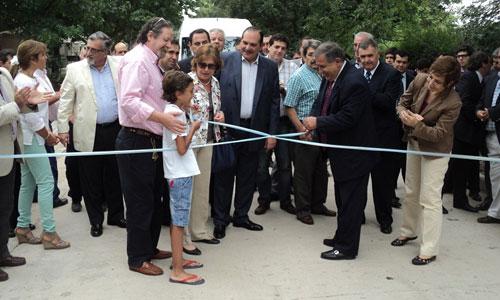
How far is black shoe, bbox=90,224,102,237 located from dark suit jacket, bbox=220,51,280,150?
5.43ft

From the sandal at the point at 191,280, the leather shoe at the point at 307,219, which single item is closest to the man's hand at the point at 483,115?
the leather shoe at the point at 307,219

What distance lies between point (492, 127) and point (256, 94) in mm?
2747

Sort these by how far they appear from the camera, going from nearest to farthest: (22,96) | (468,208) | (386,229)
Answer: (22,96), (386,229), (468,208)

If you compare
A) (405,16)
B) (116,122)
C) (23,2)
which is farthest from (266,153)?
(23,2)

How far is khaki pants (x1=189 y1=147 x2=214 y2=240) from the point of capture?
459cm

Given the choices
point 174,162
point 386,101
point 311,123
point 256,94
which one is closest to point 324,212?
point 386,101

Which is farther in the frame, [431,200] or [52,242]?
[52,242]

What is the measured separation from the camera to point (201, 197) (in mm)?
4680

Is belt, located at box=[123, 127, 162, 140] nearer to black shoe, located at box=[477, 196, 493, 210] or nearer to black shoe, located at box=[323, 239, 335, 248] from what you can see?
black shoe, located at box=[323, 239, 335, 248]

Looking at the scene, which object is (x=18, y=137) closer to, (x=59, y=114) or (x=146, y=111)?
(x=59, y=114)

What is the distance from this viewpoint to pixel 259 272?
4051 millimetres

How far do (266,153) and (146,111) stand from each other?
235 centimetres

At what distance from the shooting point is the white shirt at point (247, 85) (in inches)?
197

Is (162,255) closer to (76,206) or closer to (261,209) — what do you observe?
(261,209)
